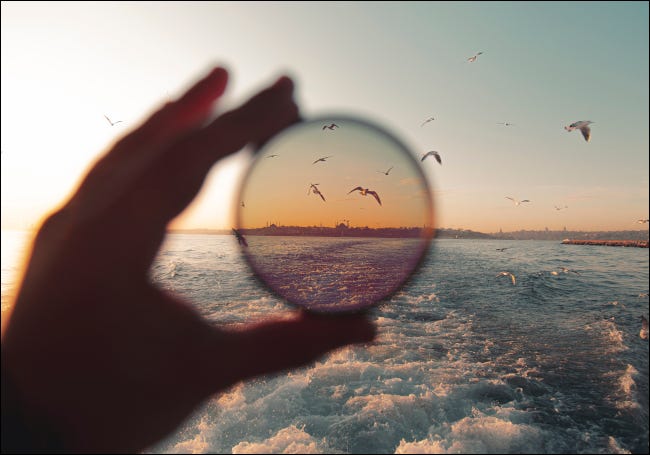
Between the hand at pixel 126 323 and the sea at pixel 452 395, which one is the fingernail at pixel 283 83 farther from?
the sea at pixel 452 395

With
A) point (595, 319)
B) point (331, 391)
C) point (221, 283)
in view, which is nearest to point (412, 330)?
point (331, 391)

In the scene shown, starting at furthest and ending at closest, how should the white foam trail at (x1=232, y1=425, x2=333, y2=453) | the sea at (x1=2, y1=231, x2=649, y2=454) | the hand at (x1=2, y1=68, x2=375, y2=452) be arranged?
1. the sea at (x1=2, y1=231, x2=649, y2=454)
2. the white foam trail at (x1=232, y1=425, x2=333, y2=453)
3. the hand at (x1=2, y1=68, x2=375, y2=452)

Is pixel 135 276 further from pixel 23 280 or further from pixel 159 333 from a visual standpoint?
pixel 23 280

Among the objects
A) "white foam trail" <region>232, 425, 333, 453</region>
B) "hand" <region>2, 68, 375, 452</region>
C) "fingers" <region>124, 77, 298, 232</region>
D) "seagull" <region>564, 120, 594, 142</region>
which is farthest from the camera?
"seagull" <region>564, 120, 594, 142</region>

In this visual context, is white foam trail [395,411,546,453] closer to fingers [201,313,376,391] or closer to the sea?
the sea

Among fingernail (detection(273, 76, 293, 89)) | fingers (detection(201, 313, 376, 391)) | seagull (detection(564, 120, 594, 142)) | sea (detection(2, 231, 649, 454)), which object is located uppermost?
seagull (detection(564, 120, 594, 142))

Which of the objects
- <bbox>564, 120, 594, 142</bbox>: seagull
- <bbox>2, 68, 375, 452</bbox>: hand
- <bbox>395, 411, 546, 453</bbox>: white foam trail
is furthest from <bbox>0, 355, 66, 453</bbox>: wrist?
<bbox>564, 120, 594, 142</bbox>: seagull

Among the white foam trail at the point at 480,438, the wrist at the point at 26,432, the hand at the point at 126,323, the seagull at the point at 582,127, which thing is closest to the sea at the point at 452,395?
the white foam trail at the point at 480,438

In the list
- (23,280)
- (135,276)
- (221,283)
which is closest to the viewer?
(23,280)

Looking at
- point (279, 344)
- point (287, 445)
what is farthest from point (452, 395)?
point (279, 344)
